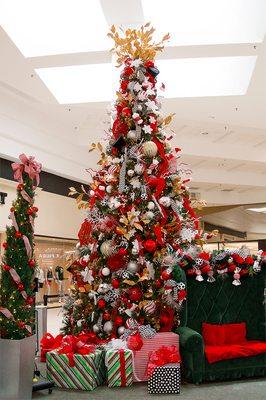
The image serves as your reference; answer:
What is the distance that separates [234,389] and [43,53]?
582 cm

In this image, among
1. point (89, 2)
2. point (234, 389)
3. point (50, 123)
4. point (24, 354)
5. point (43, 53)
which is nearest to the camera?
point (24, 354)

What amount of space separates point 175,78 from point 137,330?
5.69 metres

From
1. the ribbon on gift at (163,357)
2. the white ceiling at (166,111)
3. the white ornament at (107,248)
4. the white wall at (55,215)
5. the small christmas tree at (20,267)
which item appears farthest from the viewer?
the white wall at (55,215)

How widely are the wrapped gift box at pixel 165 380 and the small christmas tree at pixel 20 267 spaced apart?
138 centimetres

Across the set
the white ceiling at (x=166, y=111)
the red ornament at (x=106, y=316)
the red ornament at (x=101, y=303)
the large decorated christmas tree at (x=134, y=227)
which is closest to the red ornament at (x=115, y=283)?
the large decorated christmas tree at (x=134, y=227)

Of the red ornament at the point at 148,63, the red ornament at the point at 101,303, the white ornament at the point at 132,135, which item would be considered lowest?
the red ornament at the point at 101,303

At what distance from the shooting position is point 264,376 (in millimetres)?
5594

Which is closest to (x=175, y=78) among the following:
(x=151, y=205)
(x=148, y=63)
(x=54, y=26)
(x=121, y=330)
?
(x=54, y=26)

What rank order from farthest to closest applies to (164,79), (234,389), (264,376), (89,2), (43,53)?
(164,79)
(43,53)
(89,2)
(264,376)
(234,389)

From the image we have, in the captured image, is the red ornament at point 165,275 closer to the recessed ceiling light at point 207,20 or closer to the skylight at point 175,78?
the recessed ceiling light at point 207,20

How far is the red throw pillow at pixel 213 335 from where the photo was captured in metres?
5.75

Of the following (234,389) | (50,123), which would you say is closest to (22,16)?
(50,123)

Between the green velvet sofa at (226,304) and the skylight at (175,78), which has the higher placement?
the skylight at (175,78)

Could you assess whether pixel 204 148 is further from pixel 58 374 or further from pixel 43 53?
pixel 58 374
